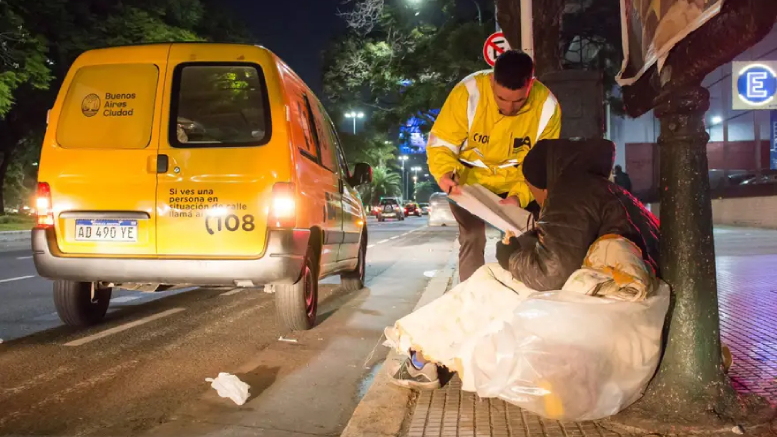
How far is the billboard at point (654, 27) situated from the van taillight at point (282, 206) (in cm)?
243

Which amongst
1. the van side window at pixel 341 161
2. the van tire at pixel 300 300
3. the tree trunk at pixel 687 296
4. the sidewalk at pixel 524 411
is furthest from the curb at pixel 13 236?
the tree trunk at pixel 687 296

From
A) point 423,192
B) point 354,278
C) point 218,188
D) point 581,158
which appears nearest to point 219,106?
point 218,188

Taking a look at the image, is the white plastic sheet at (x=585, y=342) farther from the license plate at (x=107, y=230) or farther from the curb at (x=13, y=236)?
the curb at (x=13, y=236)

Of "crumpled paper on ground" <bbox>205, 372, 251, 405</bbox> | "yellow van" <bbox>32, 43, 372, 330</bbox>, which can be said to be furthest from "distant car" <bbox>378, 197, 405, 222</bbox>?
Result: "crumpled paper on ground" <bbox>205, 372, 251, 405</bbox>

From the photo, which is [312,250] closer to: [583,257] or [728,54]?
[583,257]

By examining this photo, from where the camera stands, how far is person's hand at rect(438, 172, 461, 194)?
373cm

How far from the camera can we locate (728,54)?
8.71 feet

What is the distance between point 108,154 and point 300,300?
1830 mm

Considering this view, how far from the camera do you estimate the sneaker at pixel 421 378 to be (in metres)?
3.55

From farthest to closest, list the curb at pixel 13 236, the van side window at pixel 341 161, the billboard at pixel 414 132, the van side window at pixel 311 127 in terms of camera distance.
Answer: the billboard at pixel 414 132 < the curb at pixel 13 236 < the van side window at pixel 341 161 < the van side window at pixel 311 127

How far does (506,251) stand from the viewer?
3.11 meters

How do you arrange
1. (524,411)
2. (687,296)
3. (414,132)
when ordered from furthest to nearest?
(414,132)
(524,411)
(687,296)

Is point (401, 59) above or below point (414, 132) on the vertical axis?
above

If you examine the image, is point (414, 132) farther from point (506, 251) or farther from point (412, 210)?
point (412, 210)
